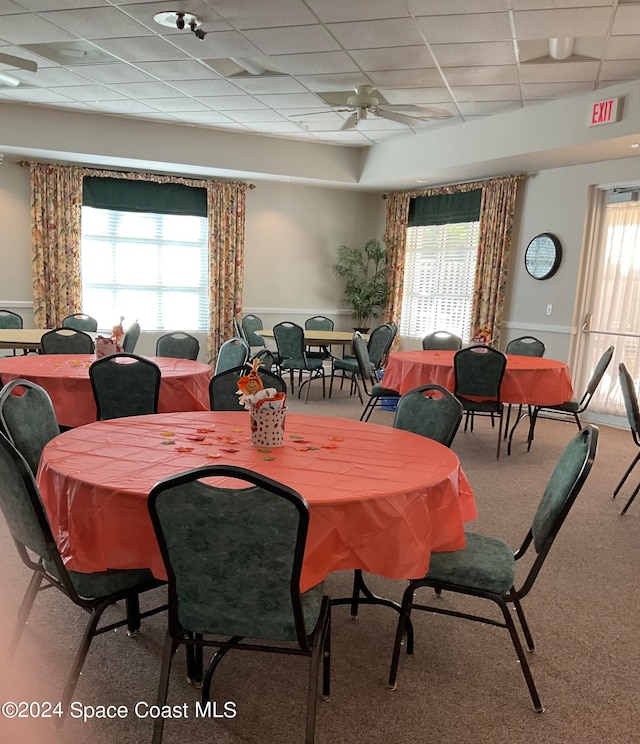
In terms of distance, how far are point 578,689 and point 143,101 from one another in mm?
6465

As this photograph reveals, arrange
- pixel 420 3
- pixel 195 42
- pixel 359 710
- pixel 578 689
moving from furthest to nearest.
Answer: pixel 195 42
pixel 420 3
pixel 578 689
pixel 359 710

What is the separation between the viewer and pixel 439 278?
28.4 ft

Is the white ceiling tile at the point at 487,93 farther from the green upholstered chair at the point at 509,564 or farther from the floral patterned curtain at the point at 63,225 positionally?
the green upholstered chair at the point at 509,564

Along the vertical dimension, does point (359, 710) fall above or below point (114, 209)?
below

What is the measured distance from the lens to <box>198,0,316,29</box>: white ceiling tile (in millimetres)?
3971

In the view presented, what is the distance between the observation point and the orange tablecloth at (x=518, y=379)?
4984 mm

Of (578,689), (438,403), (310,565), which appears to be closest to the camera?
(310,565)

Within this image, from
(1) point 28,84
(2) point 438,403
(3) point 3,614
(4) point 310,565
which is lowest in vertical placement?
(3) point 3,614

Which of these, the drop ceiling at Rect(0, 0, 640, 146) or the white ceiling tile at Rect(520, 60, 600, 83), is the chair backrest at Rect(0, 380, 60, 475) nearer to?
the drop ceiling at Rect(0, 0, 640, 146)

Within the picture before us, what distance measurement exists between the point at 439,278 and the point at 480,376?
159 inches

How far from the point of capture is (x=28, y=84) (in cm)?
591

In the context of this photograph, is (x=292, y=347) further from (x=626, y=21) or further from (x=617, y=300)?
(x=626, y=21)

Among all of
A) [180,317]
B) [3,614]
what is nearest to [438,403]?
[3,614]

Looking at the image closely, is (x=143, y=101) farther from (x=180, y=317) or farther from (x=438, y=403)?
(x=438, y=403)
